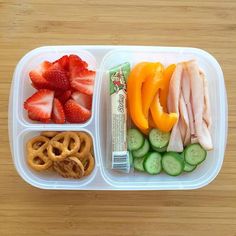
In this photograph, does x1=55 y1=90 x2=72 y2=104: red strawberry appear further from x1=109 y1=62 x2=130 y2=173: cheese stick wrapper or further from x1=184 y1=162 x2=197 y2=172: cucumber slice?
x1=184 y1=162 x2=197 y2=172: cucumber slice

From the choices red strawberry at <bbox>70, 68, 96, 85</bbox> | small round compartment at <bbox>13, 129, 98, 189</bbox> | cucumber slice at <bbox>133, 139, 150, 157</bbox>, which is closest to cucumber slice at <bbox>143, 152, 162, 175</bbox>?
cucumber slice at <bbox>133, 139, 150, 157</bbox>

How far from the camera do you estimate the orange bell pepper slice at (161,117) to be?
1.11m

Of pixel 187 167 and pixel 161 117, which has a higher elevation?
pixel 161 117

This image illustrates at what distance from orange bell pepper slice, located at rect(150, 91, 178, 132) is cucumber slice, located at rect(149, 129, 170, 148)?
0.7 inches

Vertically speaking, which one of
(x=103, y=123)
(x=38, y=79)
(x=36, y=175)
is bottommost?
(x=36, y=175)

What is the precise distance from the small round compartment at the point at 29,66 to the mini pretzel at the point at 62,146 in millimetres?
33

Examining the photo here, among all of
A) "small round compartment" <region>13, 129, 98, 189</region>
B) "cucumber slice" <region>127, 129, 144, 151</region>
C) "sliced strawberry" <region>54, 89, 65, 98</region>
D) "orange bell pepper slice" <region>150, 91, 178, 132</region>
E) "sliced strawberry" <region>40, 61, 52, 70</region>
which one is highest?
"sliced strawberry" <region>40, 61, 52, 70</region>

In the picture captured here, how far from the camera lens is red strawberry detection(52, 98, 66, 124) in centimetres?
113

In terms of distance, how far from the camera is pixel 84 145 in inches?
44.6

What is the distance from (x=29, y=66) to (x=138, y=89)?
10.9 inches

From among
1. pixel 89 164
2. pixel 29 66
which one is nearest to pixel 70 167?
pixel 89 164
